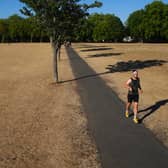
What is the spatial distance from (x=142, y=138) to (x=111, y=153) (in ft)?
4.56

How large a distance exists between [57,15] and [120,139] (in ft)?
36.4

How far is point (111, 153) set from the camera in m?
7.66

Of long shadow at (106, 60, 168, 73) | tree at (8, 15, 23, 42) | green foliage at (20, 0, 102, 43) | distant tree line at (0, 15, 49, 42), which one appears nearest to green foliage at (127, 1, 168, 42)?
distant tree line at (0, 15, 49, 42)

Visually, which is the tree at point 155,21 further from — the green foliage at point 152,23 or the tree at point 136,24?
the tree at point 136,24

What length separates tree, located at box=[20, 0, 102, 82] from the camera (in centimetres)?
1783

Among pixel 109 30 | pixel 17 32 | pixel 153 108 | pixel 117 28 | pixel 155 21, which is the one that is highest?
pixel 155 21

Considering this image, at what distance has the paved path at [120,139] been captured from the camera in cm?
718

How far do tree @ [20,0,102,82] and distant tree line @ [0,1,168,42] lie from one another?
63836 mm

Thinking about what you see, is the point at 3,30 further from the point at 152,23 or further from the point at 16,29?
the point at 152,23

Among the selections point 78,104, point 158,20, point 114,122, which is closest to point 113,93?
point 78,104

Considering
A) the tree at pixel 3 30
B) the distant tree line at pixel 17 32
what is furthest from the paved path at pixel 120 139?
the tree at pixel 3 30

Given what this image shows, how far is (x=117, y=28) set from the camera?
11131cm

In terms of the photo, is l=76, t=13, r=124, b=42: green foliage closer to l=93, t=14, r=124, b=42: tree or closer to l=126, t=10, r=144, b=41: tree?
l=93, t=14, r=124, b=42: tree

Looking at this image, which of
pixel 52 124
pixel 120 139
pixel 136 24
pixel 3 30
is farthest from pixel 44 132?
pixel 3 30
